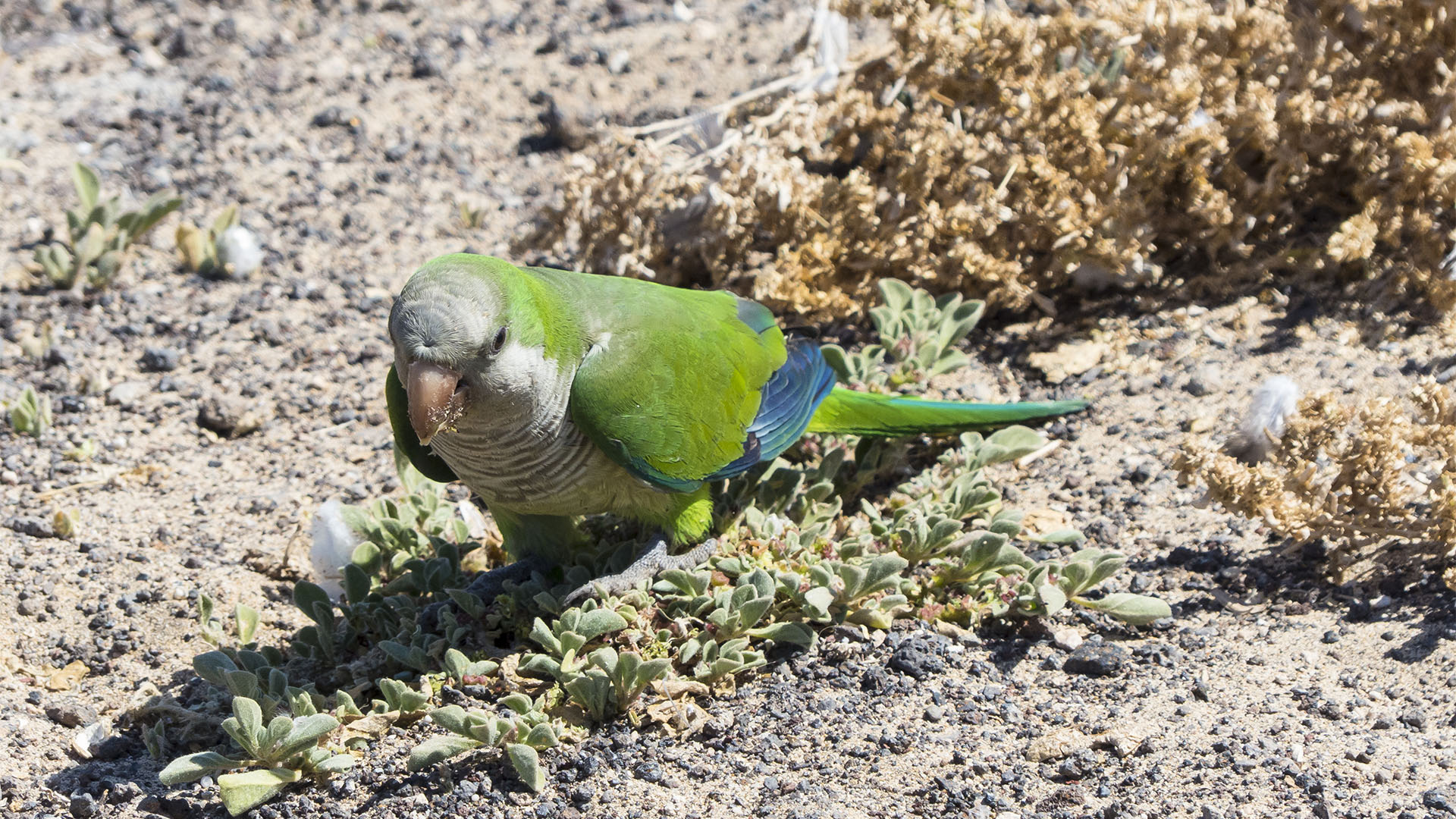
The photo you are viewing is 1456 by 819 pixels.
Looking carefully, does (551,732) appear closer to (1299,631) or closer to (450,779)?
(450,779)

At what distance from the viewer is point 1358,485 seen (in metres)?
3.80

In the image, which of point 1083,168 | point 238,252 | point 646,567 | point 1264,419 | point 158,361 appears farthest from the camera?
point 238,252

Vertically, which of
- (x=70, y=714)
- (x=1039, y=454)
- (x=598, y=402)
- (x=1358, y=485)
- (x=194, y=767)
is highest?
(x=598, y=402)

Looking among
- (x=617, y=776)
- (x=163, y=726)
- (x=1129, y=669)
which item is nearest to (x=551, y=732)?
(x=617, y=776)

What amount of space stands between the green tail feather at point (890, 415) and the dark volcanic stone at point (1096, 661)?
1.03 m

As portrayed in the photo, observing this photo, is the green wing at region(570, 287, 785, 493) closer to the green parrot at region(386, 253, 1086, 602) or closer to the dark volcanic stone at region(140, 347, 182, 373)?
the green parrot at region(386, 253, 1086, 602)

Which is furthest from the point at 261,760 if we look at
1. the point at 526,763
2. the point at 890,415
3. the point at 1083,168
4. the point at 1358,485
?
the point at 1083,168

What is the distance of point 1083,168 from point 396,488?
9.97 ft

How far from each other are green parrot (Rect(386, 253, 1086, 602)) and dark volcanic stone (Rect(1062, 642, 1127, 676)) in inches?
41.3

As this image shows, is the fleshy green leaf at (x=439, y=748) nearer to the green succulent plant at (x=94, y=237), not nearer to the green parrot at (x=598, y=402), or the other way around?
the green parrot at (x=598, y=402)

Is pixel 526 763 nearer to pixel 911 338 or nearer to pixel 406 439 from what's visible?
pixel 406 439

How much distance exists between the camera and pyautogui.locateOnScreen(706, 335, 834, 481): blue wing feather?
13.5ft

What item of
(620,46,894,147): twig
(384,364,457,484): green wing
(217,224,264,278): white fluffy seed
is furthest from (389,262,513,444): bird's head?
(217,224,264,278): white fluffy seed

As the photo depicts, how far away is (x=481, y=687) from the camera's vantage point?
145 inches
